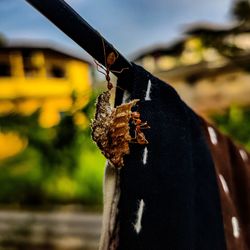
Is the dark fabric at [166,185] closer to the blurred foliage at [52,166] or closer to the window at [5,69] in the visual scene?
the blurred foliage at [52,166]

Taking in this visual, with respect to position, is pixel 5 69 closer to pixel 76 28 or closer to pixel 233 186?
pixel 233 186

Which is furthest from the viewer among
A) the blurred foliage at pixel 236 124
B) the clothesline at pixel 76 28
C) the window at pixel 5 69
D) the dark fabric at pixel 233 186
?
the window at pixel 5 69

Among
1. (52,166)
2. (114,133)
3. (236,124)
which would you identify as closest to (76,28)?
(114,133)

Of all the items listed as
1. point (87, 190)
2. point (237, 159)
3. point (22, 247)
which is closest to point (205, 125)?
point (237, 159)

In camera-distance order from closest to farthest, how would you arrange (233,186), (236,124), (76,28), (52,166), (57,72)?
1. (76,28)
2. (233,186)
3. (236,124)
4. (52,166)
5. (57,72)

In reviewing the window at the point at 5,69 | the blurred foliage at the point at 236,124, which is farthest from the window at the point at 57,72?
the blurred foliage at the point at 236,124

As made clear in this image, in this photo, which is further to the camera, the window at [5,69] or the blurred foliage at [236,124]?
the window at [5,69]

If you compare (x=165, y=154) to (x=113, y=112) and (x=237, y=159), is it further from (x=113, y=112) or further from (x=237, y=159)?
(x=237, y=159)
